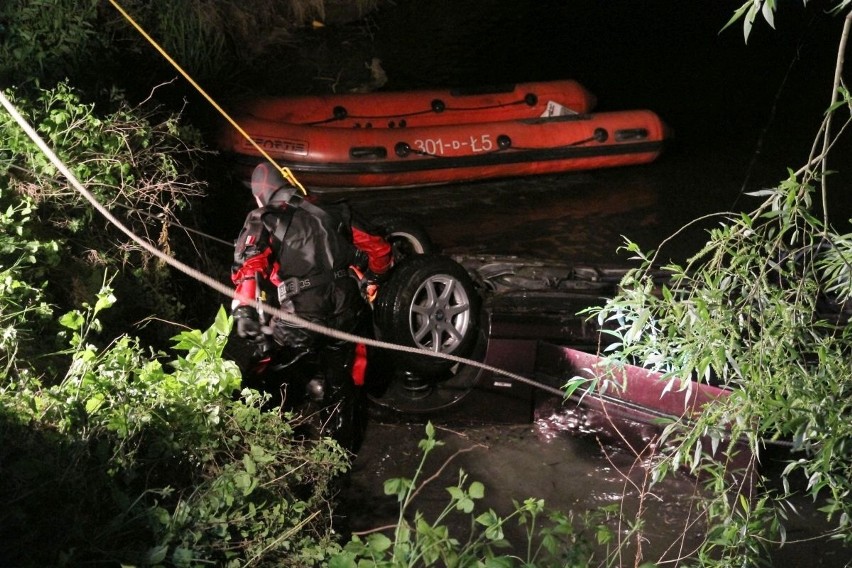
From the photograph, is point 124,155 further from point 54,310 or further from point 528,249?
point 528,249

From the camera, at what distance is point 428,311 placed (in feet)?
17.7

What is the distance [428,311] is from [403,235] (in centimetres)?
72

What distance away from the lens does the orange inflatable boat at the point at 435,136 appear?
8406 millimetres

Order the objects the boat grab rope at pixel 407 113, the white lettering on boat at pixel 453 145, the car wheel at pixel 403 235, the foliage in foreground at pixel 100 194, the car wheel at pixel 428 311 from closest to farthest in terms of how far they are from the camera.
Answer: the foliage in foreground at pixel 100 194 → the car wheel at pixel 428 311 → the car wheel at pixel 403 235 → the white lettering on boat at pixel 453 145 → the boat grab rope at pixel 407 113

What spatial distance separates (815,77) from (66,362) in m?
11.3

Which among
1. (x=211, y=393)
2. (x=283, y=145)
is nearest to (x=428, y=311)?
(x=211, y=393)

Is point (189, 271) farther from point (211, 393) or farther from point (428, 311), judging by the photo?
point (428, 311)

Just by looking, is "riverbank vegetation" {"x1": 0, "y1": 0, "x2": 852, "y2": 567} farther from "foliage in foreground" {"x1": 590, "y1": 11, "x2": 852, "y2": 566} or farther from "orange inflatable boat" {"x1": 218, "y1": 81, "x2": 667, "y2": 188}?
"orange inflatable boat" {"x1": 218, "y1": 81, "x2": 667, "y2": 188}

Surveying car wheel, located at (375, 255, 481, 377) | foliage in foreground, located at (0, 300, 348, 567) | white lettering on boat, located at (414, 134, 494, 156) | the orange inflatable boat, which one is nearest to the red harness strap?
car wheel, located at (375, 255, 481, 377)

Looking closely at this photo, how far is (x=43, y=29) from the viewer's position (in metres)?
6.95

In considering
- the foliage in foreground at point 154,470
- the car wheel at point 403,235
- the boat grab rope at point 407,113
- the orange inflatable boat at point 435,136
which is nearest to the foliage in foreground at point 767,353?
the foliage in foreground at point 154,470

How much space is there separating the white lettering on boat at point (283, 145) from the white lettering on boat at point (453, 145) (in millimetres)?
1116

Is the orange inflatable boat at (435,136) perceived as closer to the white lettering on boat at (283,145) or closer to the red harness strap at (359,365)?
the white lettering on boat at (283,145)

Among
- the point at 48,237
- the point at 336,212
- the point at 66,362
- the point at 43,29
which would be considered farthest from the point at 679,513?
the point at 43,29
